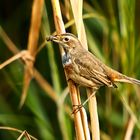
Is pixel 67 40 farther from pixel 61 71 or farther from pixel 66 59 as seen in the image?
pixel 61 71

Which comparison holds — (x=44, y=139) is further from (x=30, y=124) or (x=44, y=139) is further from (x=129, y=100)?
(x=129, y=100)

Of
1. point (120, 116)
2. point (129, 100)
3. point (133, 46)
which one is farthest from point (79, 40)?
point (120, 116)

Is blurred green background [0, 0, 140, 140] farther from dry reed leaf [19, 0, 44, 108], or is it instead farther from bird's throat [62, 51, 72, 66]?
bird's throat [62, 51, 72, 66]

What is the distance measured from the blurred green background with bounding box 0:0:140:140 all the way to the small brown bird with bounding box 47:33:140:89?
0.31 metres

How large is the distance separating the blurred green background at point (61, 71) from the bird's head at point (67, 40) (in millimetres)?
325

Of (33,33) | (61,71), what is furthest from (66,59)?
(61,71)

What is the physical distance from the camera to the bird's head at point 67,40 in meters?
2.97

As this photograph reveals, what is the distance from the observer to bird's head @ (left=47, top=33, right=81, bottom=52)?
2.97 metres

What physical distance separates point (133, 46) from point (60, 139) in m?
1.27

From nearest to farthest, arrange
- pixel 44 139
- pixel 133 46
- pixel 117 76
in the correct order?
pixel 117 76 < pixel 133 46 < pixel 44 139

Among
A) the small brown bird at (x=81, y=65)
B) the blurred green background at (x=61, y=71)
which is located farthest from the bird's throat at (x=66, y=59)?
the blurred green background at (x=61, y=71)

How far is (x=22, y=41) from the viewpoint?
513cm

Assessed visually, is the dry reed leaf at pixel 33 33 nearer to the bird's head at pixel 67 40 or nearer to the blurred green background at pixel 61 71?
the blurred green background at pixel 61 71

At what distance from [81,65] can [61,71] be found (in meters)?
1.79
